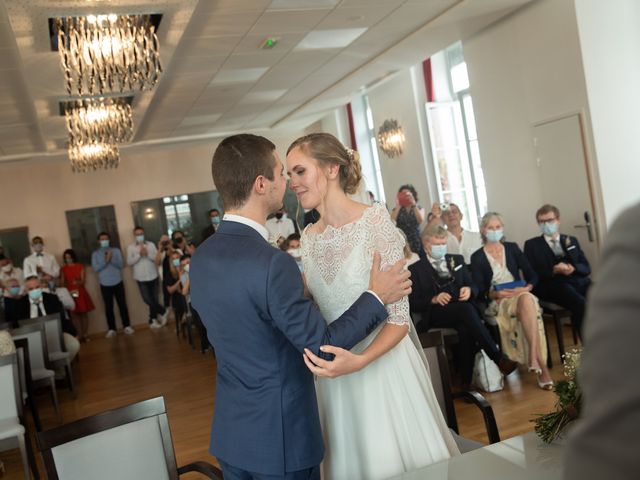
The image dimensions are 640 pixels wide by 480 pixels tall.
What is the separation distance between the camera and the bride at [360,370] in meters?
2.24

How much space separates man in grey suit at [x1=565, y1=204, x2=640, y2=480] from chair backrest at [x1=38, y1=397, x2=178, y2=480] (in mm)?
2248

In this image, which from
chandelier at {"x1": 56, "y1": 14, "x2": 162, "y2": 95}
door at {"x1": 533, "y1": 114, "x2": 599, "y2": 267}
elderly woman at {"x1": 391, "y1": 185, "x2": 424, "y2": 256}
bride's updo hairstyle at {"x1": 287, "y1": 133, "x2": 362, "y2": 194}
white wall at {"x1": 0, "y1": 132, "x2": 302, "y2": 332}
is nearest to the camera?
bride's updo hairstyle at {"x1": 287, "y1": 133, "x2": 362, "y2": 194}

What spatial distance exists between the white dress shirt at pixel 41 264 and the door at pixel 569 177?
948cm

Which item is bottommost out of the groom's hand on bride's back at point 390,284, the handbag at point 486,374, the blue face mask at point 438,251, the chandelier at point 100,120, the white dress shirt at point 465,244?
the handbag at point 486,374

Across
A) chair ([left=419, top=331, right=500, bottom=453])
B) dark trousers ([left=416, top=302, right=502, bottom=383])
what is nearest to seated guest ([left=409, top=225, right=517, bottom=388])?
dark trousers ([left=416, top=302, right=502, bottom=383])

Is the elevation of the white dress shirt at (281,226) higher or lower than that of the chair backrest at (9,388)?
higher

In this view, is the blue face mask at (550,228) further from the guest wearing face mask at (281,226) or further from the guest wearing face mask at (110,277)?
the guest wearing face mask at (110,277)

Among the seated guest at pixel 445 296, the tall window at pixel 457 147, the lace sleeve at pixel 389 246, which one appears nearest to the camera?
the lace sleeve at pixel 389 246

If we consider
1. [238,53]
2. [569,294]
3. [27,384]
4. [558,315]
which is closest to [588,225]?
[569,294]

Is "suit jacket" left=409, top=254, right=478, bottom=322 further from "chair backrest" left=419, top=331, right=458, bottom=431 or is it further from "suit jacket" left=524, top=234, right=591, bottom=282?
"chair backrest" left=419, top=331, right=458, bottom=431

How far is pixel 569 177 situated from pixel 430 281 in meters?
2.68

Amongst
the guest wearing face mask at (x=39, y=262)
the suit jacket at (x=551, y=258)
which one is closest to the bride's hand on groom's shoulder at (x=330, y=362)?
the suit jacket at (x=551, y=258)

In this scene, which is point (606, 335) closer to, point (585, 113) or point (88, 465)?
point (88, 465)

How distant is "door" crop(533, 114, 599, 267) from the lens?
7207 millimetres
